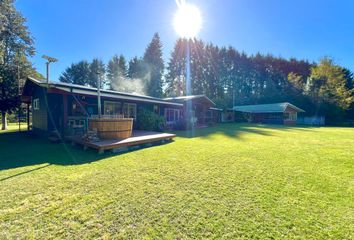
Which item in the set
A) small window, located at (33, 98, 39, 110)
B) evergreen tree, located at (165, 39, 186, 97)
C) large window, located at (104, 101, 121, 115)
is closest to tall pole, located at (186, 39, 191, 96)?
evergreen tree, located at (165, 39, 186, 97)

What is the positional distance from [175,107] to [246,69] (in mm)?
31681

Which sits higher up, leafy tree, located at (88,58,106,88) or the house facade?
leafy tree, located at (88,58,106,88)

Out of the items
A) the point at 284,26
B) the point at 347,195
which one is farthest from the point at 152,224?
the point at 284,26

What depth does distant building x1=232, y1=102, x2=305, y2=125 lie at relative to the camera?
86.8 ft

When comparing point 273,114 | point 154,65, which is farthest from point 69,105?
point 273,114

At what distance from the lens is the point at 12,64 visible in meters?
14.9

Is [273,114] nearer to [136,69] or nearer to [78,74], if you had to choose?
[136,69]

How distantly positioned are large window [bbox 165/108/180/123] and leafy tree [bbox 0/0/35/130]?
41.7 ft

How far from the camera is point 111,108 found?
37.6ft

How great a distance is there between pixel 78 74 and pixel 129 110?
32221mm

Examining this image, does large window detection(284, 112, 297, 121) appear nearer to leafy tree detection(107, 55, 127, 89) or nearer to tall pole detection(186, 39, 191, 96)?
tall pole detection(186, 39, 191, 96)

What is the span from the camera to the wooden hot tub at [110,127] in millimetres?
6974

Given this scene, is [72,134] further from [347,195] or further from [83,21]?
[347,195]

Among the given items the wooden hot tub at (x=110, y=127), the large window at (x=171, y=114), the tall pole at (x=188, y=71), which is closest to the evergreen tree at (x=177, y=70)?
the tall pole at (x=188, y=71)
